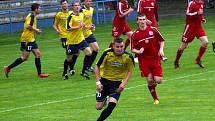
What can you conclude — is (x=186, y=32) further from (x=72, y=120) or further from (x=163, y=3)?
(x=163, y=3)

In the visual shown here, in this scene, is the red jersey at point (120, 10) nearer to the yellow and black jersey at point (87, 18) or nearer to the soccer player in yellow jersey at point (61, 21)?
the yellow and black jersey at point (87, 18)

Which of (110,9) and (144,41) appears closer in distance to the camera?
(144,41)

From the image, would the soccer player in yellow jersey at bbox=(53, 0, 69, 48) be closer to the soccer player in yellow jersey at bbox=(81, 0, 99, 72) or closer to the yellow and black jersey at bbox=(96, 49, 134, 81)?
the soccer player in yellow jersey at bbox=(81, 0, 99, 72)

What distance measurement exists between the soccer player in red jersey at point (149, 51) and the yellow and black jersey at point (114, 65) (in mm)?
1771

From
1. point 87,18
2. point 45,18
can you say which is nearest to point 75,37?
point 87,18

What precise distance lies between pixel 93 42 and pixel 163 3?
39.8 meters

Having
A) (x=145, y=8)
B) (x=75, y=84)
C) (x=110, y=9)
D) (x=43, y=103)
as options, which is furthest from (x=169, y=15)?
(x=43, y=103)

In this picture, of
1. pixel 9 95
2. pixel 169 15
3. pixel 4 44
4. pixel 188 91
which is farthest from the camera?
pixel 169 15

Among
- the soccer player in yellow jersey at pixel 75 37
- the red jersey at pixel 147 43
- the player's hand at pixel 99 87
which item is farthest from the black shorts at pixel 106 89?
the soccer player in yellow jersey at pixel 75 37

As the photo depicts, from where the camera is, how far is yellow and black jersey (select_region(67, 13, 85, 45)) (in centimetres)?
2061

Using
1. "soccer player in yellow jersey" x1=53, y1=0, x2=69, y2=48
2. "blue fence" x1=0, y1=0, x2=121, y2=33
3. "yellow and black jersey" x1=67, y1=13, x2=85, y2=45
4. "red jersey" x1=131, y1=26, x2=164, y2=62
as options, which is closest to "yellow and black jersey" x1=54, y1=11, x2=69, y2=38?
"soccer player in yellow jersey" x1=53, y1=0, x2=69, y2=48

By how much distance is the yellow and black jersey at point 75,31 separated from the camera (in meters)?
20.6

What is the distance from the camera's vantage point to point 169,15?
48.6 m

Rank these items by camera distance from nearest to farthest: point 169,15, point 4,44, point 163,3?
point 4,44, point 169,15, point 163,3
